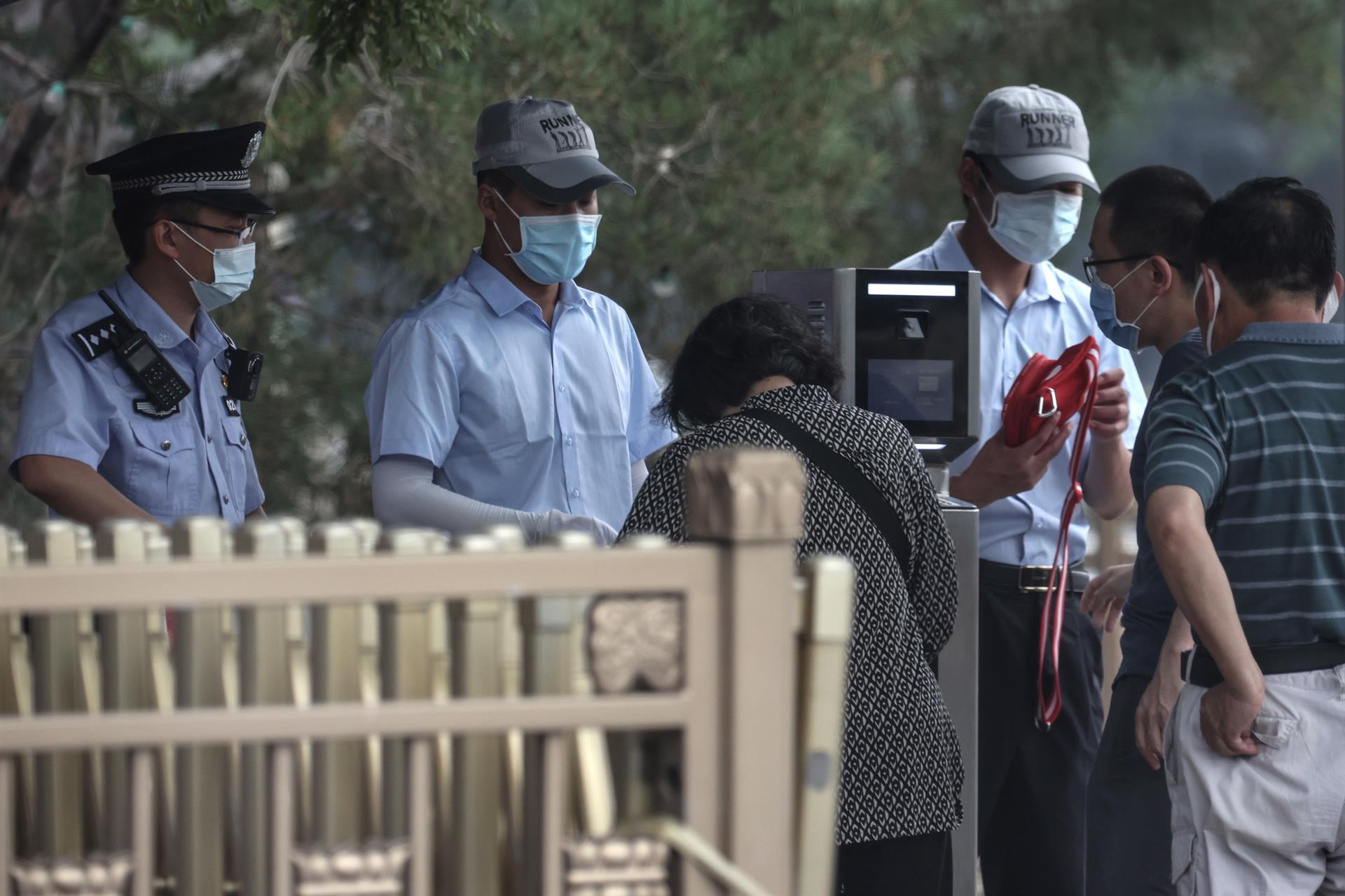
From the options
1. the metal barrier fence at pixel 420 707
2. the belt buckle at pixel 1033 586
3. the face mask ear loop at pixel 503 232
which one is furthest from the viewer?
the belt buckle at pixel 1033 586

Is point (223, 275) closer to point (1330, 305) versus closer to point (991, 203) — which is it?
point (991, 203)

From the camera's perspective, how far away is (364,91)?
5887 mm

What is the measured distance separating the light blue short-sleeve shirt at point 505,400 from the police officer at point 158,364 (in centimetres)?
32

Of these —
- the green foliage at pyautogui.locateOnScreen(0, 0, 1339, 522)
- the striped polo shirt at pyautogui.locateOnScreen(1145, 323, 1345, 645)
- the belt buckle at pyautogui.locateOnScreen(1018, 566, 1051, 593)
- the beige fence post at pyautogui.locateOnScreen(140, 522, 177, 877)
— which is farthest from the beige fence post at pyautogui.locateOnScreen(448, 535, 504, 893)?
the green foliage at pyautogui.locateOnScreen(0, 0, 1339, 522)

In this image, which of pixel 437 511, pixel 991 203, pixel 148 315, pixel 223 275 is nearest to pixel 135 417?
pixel 148 315

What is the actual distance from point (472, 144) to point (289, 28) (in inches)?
33.4

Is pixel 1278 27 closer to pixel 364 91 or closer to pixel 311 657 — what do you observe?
pixel 364 91

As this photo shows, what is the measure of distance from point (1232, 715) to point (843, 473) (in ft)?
2.08

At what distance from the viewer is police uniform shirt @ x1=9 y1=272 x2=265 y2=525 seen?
2.83 meters

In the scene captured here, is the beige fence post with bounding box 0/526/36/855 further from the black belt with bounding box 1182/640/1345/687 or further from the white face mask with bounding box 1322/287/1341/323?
the white face mask with bounding box 1322/287/1341/323

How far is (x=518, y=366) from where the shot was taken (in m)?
3.09

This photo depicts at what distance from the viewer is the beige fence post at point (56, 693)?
1459 millimetres

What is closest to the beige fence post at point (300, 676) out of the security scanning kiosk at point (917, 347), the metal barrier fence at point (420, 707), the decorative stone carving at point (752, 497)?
the metal barrier fence at point (420, 707)

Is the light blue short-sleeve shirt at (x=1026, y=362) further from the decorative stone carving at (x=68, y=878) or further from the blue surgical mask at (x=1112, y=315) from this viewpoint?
the decorative stone carving at (x=68, y=878)
